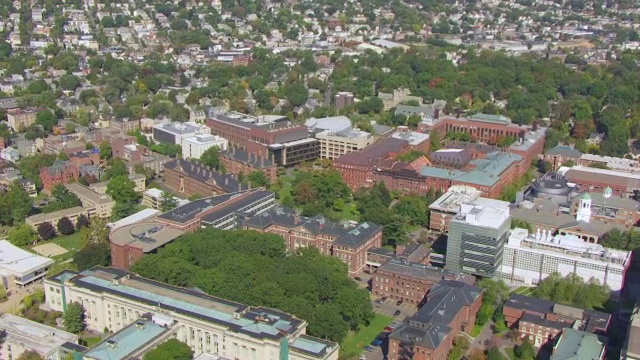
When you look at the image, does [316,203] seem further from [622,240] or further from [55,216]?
[622,240]

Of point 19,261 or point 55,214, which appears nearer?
point 19,261

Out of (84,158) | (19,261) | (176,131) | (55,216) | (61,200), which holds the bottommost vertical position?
(19,261)

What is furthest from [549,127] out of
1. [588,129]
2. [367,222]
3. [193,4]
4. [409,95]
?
[193,4]

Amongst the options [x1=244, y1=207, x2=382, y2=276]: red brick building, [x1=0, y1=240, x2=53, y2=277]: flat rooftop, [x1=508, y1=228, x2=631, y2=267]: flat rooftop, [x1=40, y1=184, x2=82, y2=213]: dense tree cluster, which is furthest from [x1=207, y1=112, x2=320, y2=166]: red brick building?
[x1=508, y1=228, x2=631, y2=267]: flat rooftop

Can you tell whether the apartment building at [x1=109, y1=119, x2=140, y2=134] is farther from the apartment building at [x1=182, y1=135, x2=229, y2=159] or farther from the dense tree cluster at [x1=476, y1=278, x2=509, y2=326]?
the dense tree cluster at [x1=476, y1=278, x2=509, y2=326]

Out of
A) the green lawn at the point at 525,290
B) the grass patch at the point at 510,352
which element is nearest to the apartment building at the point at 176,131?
the green lawn at the point at 525,290

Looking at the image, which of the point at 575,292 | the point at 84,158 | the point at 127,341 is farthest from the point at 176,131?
the point at 575,292
